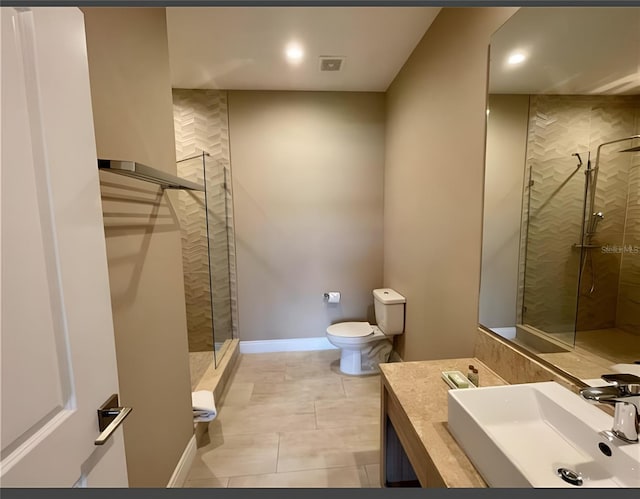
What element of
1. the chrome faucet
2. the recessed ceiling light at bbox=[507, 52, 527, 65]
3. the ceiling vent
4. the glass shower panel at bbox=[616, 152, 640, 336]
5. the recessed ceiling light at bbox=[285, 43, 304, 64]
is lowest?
the chrome faucet

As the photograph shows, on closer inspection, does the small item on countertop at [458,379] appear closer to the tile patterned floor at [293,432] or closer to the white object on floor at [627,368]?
the white object on floor at [627,368]

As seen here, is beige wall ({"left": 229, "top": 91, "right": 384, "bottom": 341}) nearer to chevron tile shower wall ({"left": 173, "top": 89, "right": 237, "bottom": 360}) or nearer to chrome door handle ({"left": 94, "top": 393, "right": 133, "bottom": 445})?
chevron tile shower wall ({"left": 173, "top": 89, "right": 237, "bottom": 360})

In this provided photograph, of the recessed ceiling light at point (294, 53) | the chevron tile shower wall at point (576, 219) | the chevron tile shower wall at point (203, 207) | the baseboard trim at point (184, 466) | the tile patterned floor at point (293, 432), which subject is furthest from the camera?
the chevron tile shower wall at point (203, 207)

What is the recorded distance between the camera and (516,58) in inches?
52.1

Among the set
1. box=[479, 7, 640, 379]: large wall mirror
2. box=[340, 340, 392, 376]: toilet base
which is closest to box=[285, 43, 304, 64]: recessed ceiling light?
box=[479, 7, 640, 379]: large wall mirror

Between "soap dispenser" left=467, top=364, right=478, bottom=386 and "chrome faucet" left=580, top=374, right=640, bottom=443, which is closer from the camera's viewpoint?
"chrome faucet" left=580, top=374, right=640, bottom=443

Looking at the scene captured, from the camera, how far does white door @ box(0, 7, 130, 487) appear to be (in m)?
0.53

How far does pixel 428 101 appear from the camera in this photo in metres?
2.13

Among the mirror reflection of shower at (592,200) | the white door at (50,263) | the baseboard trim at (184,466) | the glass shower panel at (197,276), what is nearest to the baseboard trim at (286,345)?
the glass shower panel at (197,276)

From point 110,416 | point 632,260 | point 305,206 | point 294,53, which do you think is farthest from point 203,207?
point 632,260

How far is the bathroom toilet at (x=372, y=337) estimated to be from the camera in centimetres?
272

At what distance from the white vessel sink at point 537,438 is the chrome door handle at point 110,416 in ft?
3.24

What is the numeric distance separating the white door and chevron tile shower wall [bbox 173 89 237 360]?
90.6 inches

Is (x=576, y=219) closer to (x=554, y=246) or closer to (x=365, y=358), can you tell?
(x=554, y=246)
